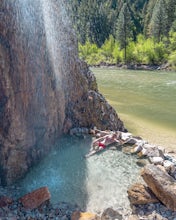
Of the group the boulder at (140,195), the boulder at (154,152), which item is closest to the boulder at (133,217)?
the boulder at (140,195)

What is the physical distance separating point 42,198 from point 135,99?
21399 mm

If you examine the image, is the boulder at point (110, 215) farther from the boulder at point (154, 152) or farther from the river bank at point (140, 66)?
the river bank at point (140, 66)

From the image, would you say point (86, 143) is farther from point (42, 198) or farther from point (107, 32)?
point (107, 32)

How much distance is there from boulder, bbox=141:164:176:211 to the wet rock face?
434cm

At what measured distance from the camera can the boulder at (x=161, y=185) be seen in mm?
8516

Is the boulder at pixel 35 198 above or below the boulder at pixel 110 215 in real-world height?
above

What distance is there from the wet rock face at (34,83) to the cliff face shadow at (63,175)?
42 cm

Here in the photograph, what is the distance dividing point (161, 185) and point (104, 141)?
4561 millimetres

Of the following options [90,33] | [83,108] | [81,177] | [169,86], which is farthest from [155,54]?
[81,177]

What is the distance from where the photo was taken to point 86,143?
13297 mm

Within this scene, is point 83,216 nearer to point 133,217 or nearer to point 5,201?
point 133,217

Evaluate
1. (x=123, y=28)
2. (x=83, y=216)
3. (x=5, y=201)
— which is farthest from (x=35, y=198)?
(x=123, y=28)

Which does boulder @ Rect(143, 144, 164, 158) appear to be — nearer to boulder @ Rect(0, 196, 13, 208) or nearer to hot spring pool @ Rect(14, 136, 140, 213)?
hot spring pool @ Rect(14, 136, 140, 213)

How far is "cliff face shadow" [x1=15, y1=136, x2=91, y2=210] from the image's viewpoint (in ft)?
30.9
